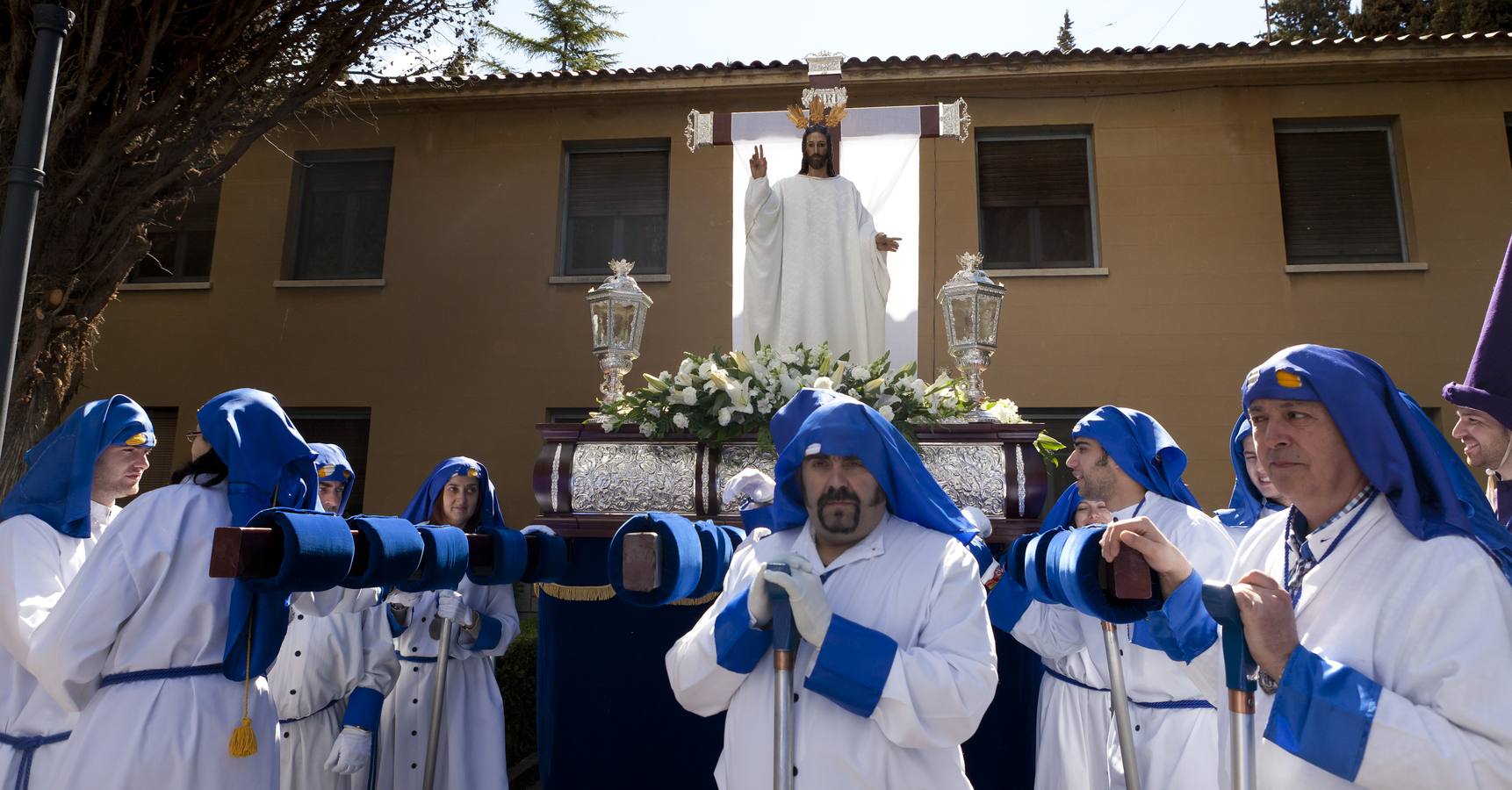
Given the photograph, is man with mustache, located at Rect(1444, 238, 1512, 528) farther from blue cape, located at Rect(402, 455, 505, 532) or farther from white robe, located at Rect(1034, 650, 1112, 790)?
blue cape, located at Rect(402, 455, 505, 532)

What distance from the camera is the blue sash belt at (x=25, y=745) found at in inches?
138

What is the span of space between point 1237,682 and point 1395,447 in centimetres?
63

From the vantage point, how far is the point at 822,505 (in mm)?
2990

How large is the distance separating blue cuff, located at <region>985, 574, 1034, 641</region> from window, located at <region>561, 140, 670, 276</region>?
786 cm

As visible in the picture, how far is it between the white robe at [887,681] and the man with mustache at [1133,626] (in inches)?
48.8

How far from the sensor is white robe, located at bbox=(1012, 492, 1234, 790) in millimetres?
3758

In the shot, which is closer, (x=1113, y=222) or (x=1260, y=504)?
(x=1260, y=504)

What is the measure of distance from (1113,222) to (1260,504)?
727 cm

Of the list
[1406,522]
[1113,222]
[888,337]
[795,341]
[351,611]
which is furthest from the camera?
[1113,222]

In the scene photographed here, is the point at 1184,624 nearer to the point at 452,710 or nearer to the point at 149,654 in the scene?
the point at 149,654

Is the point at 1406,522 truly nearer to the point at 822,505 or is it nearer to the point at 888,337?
the point at 822,505

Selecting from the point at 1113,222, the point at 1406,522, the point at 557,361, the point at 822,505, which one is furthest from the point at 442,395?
the point at 1406,522

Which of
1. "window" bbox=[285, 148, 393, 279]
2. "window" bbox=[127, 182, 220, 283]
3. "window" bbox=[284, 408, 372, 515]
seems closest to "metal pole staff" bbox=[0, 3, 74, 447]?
"window" bbox=[284, 408, 372, 515]

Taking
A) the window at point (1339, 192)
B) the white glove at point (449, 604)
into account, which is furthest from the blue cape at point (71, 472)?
the window at point (1339, 192)
